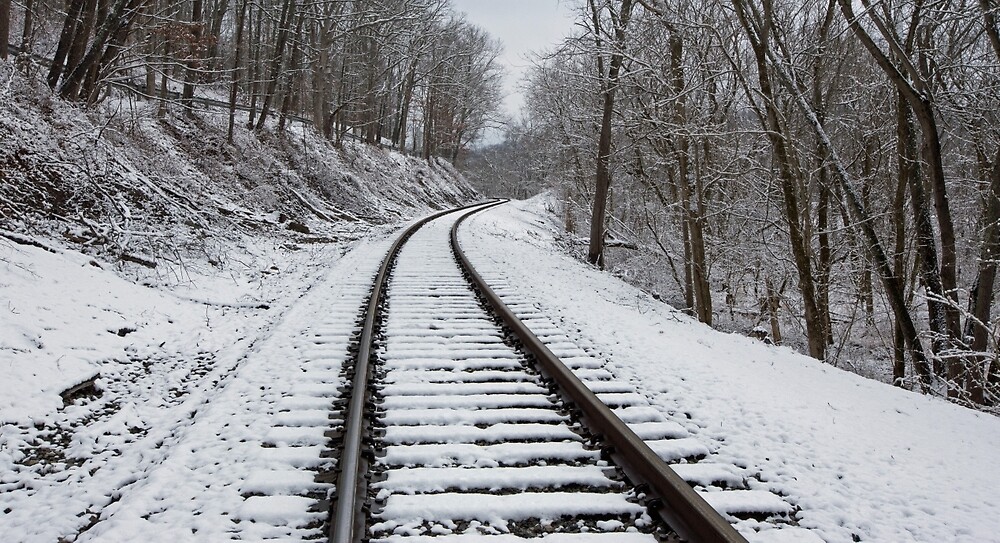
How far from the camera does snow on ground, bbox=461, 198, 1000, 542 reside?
10.5ft

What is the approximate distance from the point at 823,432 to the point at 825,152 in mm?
6117

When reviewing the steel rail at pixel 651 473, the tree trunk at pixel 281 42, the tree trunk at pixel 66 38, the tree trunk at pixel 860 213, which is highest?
the tree trunk at pixel 281 42

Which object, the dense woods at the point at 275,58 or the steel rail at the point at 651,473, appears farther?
the dense woods at the point at 275,58

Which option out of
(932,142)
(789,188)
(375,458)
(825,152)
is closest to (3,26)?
(375,458)

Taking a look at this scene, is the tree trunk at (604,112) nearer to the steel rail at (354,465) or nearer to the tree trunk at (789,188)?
the tree trunk at (789,188)

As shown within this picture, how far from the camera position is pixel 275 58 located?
1866cm

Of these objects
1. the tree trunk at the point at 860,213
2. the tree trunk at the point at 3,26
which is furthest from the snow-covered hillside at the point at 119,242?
the tree trunk at the point at 860,213

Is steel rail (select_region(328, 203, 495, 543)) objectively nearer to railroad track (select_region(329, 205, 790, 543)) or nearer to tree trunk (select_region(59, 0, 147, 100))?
railroad track (select_region(329, 205, 790, 543))

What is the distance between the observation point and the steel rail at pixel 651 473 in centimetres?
264

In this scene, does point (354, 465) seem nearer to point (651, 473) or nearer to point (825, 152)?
point (651, 473)

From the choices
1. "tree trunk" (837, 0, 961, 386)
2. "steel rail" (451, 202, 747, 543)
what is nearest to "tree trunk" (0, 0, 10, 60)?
"steel rail" (451, 202, 747, 543)

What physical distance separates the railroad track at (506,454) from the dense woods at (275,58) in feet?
27.4

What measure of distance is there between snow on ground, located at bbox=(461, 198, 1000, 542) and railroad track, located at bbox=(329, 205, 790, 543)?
1.03 ft

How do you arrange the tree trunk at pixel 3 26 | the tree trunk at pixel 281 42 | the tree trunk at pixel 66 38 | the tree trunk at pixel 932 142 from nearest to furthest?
the tree trunk at pixel 932 142, the tree trunk at pixel 66 38, the tree trunk at pixel 3 26, the tree trunk at pixel 281 42
